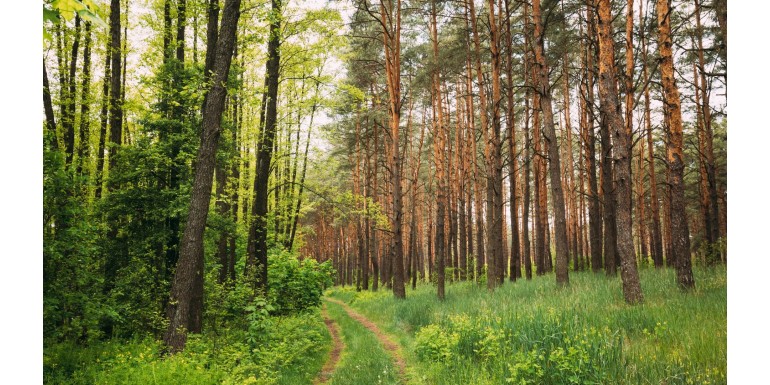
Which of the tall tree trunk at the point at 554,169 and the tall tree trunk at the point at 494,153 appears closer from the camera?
the tall tree trunk at the point at 554,169

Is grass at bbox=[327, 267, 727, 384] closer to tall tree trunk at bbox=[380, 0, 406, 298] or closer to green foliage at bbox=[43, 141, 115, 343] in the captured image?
green foliage at bbox=[43, 141, 115, 343]

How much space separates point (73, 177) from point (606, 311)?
8810 mm

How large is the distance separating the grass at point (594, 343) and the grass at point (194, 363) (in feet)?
6.80

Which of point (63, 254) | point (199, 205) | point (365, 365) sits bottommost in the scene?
point (365, 365)

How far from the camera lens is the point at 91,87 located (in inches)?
489

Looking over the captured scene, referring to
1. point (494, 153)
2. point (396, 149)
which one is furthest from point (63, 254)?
point (494, 153)

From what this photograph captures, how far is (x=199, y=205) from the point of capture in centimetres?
673

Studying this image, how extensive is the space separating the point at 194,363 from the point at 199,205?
8.31 feet

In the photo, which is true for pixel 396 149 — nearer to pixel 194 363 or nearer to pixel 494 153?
pixel 494 153

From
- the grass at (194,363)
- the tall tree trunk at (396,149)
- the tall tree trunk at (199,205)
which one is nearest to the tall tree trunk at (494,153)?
the tall tree trunk at (396,149)

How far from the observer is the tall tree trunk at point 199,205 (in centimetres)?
629

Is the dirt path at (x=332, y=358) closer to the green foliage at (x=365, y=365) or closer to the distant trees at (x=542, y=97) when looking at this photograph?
the green foliage at (x=365, y=365)

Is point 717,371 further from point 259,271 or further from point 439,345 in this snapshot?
point 259,271
